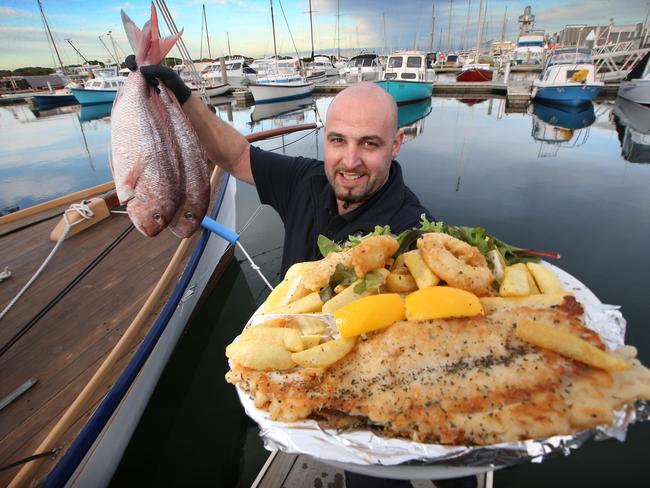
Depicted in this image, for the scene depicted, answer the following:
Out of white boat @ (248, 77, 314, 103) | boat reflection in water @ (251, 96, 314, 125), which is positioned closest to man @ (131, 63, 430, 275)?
boat reflection in water @ (251, 96, 314, 125)

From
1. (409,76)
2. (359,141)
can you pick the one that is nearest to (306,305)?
(359,141)

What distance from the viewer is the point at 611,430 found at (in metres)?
1.00

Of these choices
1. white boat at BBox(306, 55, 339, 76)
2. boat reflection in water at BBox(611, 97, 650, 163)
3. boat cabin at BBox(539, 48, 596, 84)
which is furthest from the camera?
white boat at BBox(306, 55, 339, 76)

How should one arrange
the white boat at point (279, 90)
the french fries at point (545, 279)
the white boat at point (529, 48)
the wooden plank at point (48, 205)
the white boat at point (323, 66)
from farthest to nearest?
the white boat at point (529, 48) < the white boat at point (323, 66) < the white boat at point (279, 90) < the wooden plank at point (48, 205) < the french fries at point (545, 279)

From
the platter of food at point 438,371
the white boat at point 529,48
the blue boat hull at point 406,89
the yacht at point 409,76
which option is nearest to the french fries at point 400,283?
the platter of food at point 438,371

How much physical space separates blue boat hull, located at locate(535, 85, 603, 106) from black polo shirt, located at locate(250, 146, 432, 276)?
28986 millimetres

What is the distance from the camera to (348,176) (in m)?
2.70

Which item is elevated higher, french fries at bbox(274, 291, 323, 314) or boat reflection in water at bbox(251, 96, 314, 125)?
french fries at bbox(274, 291, 323, 314)

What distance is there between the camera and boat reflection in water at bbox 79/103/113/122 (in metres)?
33.0

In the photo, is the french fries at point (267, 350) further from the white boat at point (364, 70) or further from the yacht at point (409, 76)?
the white boat at point (364, 70)

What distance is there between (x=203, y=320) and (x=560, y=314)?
21.5ft

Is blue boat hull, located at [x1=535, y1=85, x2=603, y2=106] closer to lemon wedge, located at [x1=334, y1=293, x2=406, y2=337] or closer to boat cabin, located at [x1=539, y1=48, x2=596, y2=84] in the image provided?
boat cabin, located at [x1=539, y1=48, x2=596, y2=84]

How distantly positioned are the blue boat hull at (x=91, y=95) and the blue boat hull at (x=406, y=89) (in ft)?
103

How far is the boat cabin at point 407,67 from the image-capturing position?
27.7m
